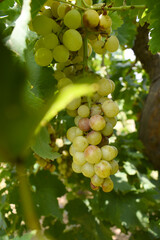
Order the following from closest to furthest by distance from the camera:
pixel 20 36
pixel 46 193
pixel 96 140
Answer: pixel 20 36, pixel 96 140, pixel 46 193

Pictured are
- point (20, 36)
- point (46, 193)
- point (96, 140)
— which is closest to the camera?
point (20, 36)

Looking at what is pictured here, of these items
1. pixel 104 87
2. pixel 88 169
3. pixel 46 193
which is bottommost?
pixel 46 193

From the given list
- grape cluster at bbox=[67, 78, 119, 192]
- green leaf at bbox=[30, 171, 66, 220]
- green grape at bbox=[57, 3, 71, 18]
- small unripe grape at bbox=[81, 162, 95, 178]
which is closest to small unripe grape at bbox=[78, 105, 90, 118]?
grape cluster at bbox=[67, 78, 119, 192]

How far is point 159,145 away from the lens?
70.9 inches

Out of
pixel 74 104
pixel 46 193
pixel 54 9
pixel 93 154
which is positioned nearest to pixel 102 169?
pixel 93 154

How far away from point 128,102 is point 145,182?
30.1 inches

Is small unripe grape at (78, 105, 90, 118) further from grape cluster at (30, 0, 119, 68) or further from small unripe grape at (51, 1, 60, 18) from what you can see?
small unripe grape at (51, 1, 60, 18)

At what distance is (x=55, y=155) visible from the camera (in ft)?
1.77

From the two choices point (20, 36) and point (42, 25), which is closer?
point (20, 36)

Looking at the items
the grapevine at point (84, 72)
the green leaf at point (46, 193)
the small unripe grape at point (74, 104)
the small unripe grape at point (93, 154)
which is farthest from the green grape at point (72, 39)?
the green leaf at point (46, 193)

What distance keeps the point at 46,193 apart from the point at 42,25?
804 mm

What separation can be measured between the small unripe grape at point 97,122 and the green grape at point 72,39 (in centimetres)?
16

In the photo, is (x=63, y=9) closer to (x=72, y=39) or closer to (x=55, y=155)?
(x=72, y=39)

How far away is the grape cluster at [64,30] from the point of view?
55 centimetres
